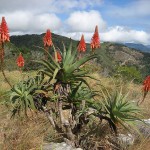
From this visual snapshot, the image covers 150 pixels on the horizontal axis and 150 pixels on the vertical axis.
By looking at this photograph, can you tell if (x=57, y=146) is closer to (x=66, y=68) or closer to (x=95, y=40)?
(x=66, y=68)

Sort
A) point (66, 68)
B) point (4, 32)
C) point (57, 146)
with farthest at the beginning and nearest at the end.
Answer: point (4, 32), point (57, 146), point (66, 68)

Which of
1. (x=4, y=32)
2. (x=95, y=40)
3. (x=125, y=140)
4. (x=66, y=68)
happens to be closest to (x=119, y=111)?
(x=125, y=140)

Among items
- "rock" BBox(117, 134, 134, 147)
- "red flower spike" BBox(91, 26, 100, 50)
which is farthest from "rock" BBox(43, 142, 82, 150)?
"red flower spike" BBox(91, 26, 100, 50)

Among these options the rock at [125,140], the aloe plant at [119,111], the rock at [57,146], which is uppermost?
the aloe plant at [119,111]

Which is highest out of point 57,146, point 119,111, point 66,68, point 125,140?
point 66,68

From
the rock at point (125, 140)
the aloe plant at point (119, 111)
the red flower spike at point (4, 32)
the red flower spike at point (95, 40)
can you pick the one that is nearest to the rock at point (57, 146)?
the aloe plant at point (119, 111)

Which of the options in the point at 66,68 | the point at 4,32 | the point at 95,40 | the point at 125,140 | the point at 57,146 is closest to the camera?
the point at 66,68

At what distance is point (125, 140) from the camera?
251 inches

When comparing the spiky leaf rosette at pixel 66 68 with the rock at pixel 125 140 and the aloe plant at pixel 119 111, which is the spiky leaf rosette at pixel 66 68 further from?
the rock at pixel 125 140

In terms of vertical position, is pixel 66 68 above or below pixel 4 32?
below

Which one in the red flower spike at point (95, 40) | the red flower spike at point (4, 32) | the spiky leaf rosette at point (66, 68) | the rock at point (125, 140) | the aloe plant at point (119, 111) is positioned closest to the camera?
the spiky leaf rosette at point (66, 68)

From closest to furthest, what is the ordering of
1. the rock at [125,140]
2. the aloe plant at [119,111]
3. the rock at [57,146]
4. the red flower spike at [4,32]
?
the rock at [57,146] → the aloe plant at [119,111] → the rock at [125,140] → the red flower spike at [4,32]

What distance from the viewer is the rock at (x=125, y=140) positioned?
20.3 ft

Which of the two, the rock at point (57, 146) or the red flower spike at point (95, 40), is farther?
the red flower spike at point (95, 40)
